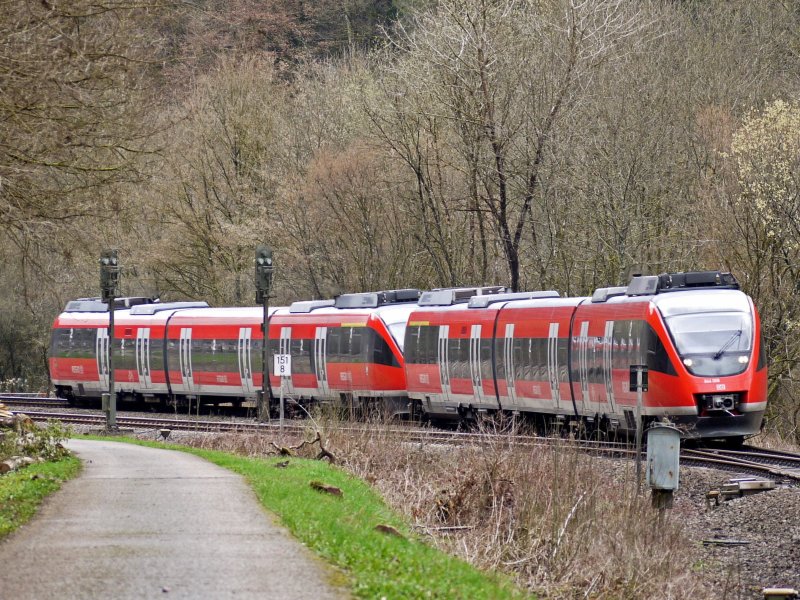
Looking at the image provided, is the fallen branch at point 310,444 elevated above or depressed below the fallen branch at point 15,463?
below

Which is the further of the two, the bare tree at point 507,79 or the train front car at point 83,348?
the train front car at point 83,348

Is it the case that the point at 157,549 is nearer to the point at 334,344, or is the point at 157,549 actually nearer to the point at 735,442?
the point at 735,442

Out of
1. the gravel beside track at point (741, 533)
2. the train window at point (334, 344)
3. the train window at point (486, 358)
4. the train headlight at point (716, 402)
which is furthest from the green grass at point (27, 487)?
the train window at point (334, 344)

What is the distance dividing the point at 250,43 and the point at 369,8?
30.2 feet

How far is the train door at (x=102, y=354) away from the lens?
4534cm

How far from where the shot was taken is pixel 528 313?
30.2 metres

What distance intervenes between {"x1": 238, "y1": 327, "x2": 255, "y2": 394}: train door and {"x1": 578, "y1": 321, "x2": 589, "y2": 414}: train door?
46.7 feet

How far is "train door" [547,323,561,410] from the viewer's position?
2875 cm

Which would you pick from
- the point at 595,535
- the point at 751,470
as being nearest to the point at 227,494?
the point at 595,535

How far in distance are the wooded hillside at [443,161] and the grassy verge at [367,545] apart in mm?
6307

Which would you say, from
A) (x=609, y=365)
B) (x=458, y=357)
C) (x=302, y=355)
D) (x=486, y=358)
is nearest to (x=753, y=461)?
(x=609, y=365)

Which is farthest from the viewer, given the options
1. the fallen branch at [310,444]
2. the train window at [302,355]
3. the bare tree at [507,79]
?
the bare tree at [507,79]

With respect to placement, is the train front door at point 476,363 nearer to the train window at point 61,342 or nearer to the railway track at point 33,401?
the train window at point 61,342

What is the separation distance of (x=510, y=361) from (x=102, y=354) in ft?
63.2
